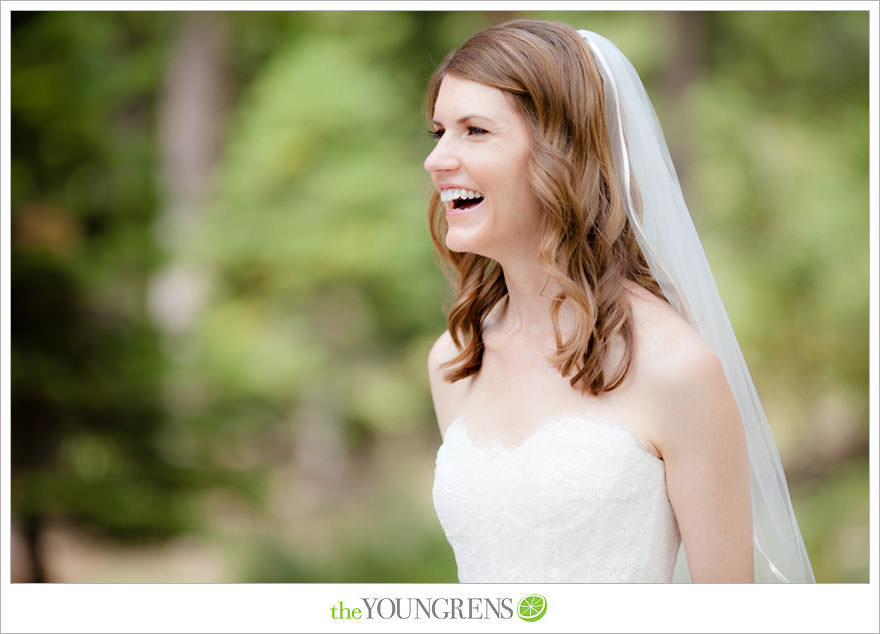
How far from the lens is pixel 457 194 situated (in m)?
1.65

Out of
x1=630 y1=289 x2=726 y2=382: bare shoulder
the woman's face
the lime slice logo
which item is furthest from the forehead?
the lime slice logo

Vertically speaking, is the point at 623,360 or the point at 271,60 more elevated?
the point at 271,60

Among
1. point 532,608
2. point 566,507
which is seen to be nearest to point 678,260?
point 566,507

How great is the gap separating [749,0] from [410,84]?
548 centimetres

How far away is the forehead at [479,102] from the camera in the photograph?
1.58 m

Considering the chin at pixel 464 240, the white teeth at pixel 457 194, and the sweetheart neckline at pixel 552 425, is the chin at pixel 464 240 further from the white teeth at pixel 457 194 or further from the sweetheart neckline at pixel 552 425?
the sweetheart neckline at pixel 552 425

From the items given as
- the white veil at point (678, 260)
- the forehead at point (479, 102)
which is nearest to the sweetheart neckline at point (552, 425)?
the white veil at point (678, 260)

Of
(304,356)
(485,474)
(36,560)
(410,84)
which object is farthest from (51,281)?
(410,84)

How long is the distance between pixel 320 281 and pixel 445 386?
19.2 feet

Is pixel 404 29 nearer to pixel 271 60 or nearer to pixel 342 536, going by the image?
pixel 271 60

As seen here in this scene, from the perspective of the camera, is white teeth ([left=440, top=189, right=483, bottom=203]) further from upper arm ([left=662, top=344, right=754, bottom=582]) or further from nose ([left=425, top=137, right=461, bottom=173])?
upper arm ([left=662, top=344, right=754, bottom=582])

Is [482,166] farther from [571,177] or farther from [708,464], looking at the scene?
[708,464]

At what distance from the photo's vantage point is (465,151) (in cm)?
160

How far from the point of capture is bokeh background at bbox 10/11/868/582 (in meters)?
4.80
